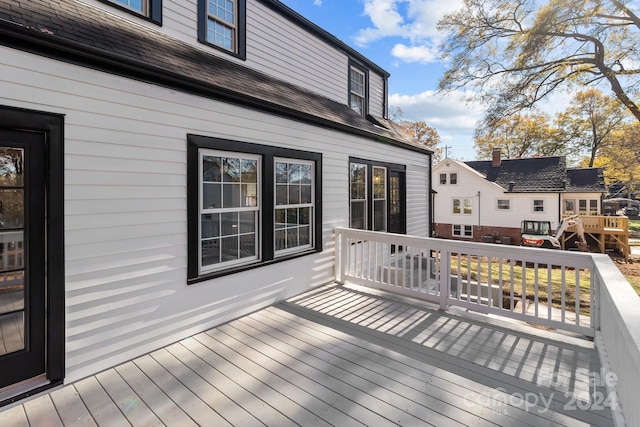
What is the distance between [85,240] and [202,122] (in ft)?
5.49

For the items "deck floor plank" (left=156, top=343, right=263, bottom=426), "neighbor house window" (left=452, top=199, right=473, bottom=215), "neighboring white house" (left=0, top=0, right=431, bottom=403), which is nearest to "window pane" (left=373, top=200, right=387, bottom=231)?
"neighboring white house" (left=0, top=0, right=431, bottom=403)

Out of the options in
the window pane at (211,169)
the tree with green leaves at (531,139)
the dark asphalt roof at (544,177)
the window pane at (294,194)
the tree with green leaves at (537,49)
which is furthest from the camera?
the tree with green leaves at (531,139)

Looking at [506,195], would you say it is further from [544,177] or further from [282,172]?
[282,172]

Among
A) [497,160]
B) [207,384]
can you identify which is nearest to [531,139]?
[497,160]

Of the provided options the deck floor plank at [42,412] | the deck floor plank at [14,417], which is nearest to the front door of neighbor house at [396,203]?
the deck floor plank at [42,412]

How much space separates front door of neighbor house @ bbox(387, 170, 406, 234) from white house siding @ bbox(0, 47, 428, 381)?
4.60 m

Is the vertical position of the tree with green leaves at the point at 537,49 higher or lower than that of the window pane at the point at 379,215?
higher

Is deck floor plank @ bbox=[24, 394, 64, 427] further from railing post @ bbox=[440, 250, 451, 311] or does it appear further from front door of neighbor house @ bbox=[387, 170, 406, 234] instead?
front door of neighbor house @ bbox=[387, 170, 406, 234]

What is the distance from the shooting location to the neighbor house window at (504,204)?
20562mm

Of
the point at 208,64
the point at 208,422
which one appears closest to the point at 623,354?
the point at 208,422

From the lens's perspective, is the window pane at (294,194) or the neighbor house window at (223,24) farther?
the window pane at (294,194)

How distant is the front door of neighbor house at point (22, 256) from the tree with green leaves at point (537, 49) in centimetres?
1166

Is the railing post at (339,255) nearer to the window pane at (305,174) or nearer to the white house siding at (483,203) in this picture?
the window pane at (305,174)

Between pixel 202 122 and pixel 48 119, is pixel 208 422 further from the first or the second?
pixel 202 122
